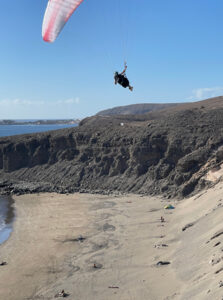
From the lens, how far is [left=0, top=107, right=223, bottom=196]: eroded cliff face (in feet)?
100

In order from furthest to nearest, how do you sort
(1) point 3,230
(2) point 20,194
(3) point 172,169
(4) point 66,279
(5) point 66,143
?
(5) point 66,143 → (2) point 20,194 → (3) point 172,169 → (1) point 3,230 → (4) point 66,279

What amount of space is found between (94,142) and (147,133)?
25.2ft

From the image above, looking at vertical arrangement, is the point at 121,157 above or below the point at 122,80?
below

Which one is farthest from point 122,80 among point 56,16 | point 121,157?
point 121,157

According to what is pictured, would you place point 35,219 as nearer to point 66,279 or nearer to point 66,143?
point 66,279

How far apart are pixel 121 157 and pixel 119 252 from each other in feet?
66.9

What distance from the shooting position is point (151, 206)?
2706 cm

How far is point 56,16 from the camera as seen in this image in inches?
649

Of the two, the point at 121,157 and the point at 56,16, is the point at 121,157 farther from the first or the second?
the point at 56,16

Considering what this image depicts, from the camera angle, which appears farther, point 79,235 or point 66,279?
point 79,235

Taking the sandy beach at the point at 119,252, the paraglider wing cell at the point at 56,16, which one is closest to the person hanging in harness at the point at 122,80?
the paraglider wing cell at the point at 56,16

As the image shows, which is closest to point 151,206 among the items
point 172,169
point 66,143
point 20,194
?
point 172,169

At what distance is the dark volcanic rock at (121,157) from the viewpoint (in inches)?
1200

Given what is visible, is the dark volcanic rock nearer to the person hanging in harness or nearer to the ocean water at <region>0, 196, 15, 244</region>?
the ocean water at <region>0, 196, 15, 244</region>
